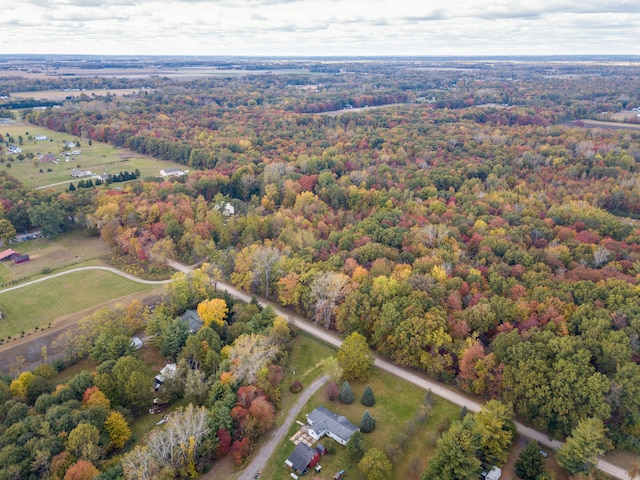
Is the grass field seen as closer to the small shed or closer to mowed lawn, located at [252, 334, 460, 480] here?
the small shed

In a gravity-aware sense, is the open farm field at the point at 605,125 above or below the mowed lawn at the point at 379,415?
above

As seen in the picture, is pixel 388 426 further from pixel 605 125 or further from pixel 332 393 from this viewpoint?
pixel 605 125

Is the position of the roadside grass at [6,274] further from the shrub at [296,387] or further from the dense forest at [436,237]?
the shrub at [296,387]

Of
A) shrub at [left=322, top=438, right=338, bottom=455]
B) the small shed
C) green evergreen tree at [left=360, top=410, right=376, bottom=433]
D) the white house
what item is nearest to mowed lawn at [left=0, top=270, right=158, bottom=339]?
the small shed

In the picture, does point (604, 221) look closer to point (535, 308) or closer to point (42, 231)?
point (535, 308)

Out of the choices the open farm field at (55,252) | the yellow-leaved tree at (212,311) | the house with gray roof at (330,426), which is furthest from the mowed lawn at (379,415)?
the open farm field at (55,252)

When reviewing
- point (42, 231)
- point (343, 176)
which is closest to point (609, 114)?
point (343, 176)

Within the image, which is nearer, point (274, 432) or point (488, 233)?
point (274, 432)
